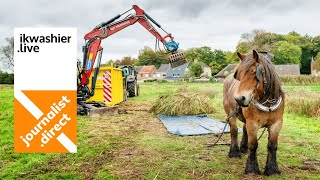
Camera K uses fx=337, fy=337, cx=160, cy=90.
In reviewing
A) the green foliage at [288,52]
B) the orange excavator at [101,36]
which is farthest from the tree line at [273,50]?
the orange excavator at [101,36]

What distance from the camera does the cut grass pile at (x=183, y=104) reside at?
12.1 m

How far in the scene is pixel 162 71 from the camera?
9475 cm

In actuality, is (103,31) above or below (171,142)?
above

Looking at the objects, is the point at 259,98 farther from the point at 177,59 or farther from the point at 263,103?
the point at 177,59

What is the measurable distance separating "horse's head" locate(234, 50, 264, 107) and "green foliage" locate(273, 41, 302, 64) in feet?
235

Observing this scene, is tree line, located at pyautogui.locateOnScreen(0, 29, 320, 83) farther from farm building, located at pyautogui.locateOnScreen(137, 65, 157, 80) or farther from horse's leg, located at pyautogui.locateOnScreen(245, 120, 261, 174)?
horse's leg, located at pyautogui.locateOnScreen(245, 120, 261, 174)

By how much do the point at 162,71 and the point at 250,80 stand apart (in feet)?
297

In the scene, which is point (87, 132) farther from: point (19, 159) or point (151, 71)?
point (151, 71)

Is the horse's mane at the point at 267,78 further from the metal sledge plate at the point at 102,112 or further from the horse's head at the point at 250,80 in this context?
the metal sledge plate at the point at 102,112

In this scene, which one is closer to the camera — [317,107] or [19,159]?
[19,159]

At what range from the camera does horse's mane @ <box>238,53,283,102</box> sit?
14.8 ft

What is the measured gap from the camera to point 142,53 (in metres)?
102

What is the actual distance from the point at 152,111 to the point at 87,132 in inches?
186

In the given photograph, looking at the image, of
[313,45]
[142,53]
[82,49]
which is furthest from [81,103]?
[142,53]
